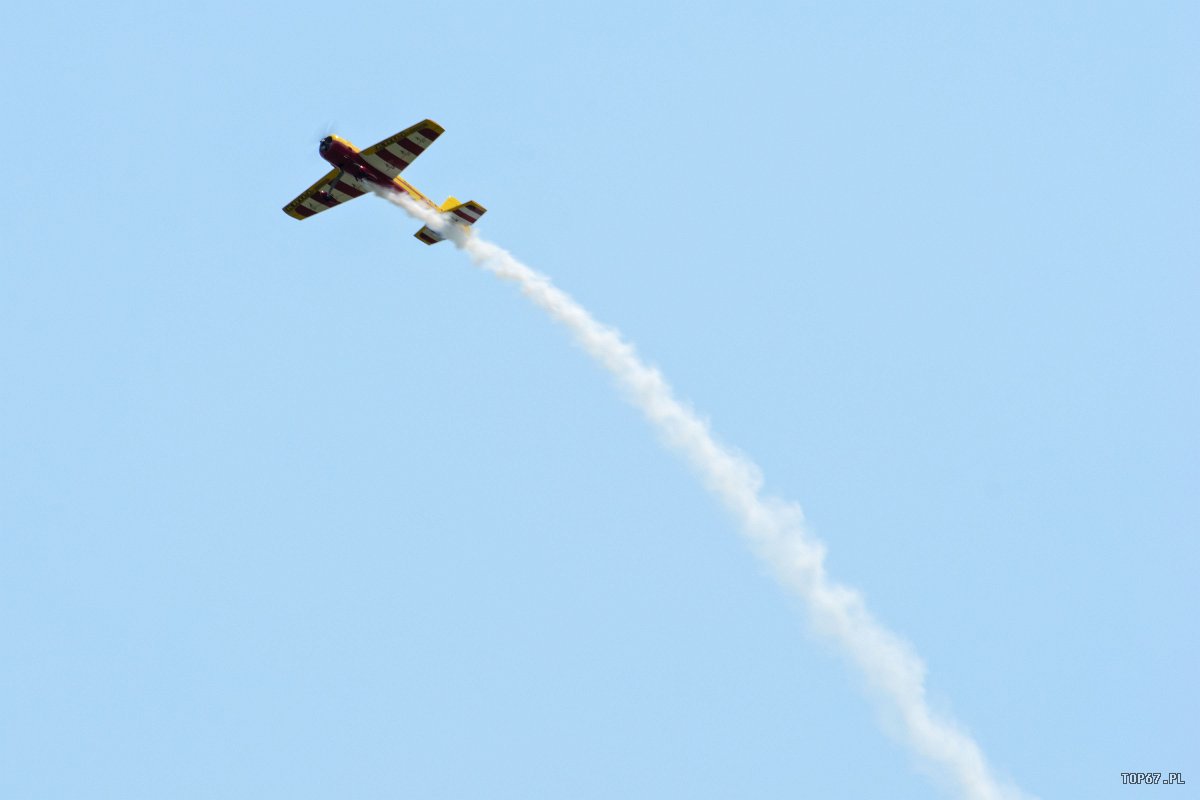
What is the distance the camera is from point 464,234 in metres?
62.6

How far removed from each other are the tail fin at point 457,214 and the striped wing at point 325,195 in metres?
2.87

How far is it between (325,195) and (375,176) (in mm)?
3739

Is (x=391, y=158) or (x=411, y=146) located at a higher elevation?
(x=411, y=146)

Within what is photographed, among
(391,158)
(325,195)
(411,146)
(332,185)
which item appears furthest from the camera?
(325,195)

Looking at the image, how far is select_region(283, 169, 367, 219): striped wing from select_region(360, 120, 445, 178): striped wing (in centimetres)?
153

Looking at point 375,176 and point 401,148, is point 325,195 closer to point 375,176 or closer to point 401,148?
point 375,176

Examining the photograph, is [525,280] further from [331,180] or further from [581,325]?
[331,180]

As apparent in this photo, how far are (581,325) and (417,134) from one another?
10.8m

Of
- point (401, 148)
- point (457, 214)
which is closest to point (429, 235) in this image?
point (457, 214)

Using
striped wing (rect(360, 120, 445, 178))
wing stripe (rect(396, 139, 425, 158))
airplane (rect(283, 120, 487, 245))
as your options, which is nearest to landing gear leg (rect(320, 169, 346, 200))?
airplane (rect(283, 120, 487, 245))

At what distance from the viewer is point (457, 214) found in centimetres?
6212

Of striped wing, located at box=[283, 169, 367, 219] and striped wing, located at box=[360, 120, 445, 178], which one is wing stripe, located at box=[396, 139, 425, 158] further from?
striped wing, located at box=[283, 169, 367, 219]

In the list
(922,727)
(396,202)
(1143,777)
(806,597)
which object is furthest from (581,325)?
(1143,777)

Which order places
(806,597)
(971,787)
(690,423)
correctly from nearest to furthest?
(971,787), (806,597), (690,423)
